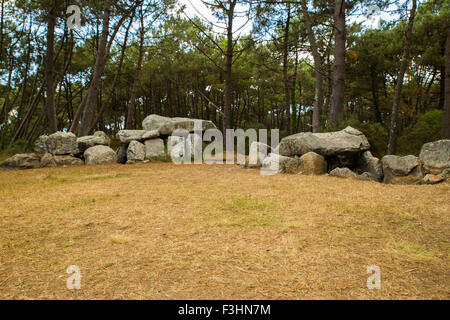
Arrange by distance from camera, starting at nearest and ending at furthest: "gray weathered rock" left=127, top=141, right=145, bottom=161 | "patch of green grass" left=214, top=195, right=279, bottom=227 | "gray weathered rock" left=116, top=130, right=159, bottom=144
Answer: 1. "patch of green grass" left=214, top=195, right=279, bottom=227
2. "gray weathered rock" left=127, top=141, right=145, bottom=161
3. "gray weathered rock" left=116, top=130, right=159, bottom=144

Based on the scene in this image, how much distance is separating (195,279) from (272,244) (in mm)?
766

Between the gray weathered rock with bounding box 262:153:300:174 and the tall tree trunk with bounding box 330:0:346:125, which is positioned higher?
the tall tree trunk with bounding box 330:0:346:125

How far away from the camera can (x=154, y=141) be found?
29.4 ft

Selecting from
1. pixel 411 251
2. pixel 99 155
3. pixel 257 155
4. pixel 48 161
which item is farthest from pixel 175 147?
pixel 411 251

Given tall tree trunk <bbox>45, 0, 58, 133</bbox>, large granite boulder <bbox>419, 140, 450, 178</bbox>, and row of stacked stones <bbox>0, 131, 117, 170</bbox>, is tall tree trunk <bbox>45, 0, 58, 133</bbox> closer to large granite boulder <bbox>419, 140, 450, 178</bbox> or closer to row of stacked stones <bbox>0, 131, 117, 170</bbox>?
row of stacked stones <bbox>0, 131, 117, 170</bbox>

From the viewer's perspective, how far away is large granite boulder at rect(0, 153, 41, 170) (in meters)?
6.80

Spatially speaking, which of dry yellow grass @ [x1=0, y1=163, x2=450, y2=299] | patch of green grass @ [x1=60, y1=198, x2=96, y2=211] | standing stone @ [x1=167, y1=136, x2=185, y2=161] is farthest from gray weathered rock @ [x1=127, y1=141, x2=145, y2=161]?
patch of green grass @ [x1=60, y1=198, x2=96, y2=211]

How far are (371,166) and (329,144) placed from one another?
0.99m

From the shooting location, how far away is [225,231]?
7.85 ft

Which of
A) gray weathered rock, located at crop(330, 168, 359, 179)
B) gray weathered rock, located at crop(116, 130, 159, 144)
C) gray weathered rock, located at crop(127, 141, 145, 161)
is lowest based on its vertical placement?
gray weathered rock, located at crop(330, 168, 359, 179)

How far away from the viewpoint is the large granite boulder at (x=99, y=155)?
25.6ft

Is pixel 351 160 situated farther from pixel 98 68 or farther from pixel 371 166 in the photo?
pixel 98 68

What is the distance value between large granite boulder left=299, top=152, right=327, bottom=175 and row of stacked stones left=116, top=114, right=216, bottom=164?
13.9 feet
